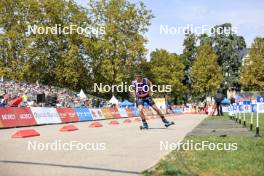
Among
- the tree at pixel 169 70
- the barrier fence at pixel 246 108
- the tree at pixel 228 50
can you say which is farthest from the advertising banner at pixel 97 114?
the tree at pixel 228 50

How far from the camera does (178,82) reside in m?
90.2

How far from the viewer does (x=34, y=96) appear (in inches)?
1483

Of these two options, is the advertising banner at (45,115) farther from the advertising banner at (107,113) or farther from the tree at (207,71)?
the tree at (207,71)

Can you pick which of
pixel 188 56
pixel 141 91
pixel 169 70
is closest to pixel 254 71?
pixel 169 70

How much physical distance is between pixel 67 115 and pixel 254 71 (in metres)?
62.9

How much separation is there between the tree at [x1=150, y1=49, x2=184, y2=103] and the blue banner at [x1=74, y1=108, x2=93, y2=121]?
54.3 m

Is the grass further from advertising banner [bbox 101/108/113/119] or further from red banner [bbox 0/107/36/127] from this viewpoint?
advertising banner [bbox 101/108/113/119]

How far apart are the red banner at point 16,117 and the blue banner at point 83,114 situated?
291 inches

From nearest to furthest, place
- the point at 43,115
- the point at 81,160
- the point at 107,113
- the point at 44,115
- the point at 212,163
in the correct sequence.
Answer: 1. the point at 212,163
2. the point at 81,160
3. the point at 43,115
4. the point at 44,115
5. the point at 107,113

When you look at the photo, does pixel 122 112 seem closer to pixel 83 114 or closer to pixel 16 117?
pixel 83 114

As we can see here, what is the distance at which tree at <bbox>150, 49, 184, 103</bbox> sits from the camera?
8894 centimetres

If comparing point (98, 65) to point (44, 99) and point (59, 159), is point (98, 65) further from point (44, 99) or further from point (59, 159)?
point (59, 159)

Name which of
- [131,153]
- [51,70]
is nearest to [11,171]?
[131,153]

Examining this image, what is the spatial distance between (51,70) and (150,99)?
48.2 metres
